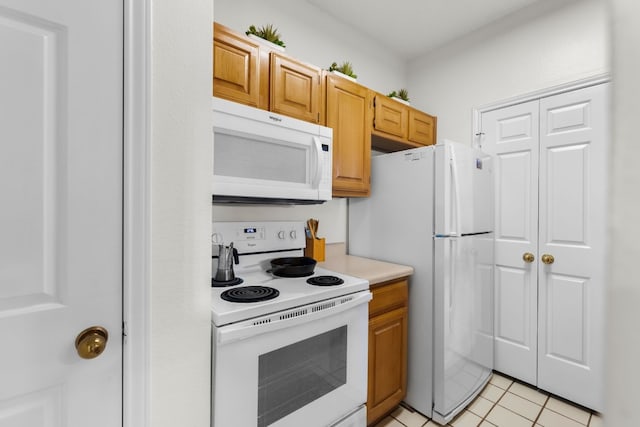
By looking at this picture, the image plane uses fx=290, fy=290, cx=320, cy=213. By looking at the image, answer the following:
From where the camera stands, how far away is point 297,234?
197 centimetres

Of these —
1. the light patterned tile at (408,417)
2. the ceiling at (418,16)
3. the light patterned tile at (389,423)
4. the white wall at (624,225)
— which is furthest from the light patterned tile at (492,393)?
the ceiling at (418,16)

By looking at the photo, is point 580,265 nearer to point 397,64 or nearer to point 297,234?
point 297,234

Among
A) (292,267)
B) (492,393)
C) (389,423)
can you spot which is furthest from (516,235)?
(292,267)

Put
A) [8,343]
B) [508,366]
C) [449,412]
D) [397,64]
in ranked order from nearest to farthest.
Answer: [8,343] < [449,412] < [508,366] < [397,64]

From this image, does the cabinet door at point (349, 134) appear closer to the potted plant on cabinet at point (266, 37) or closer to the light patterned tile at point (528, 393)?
the potted plant on cabinet at point (266, 37)

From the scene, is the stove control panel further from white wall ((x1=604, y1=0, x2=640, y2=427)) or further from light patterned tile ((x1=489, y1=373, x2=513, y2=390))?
light patterned tile ((x1=489, y1=373, x2=513, y2=390))

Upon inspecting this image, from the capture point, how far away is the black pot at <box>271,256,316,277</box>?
1581 millimetres

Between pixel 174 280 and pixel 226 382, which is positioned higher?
pixel 174 280

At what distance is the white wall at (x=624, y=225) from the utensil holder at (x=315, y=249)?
189cm

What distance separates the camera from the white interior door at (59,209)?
0.70 metres

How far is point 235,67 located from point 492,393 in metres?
2.61

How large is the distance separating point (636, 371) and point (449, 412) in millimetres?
2036

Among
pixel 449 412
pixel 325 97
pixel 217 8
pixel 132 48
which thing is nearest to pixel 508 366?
pixel 449 412

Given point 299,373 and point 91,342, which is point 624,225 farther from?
point 299,373
